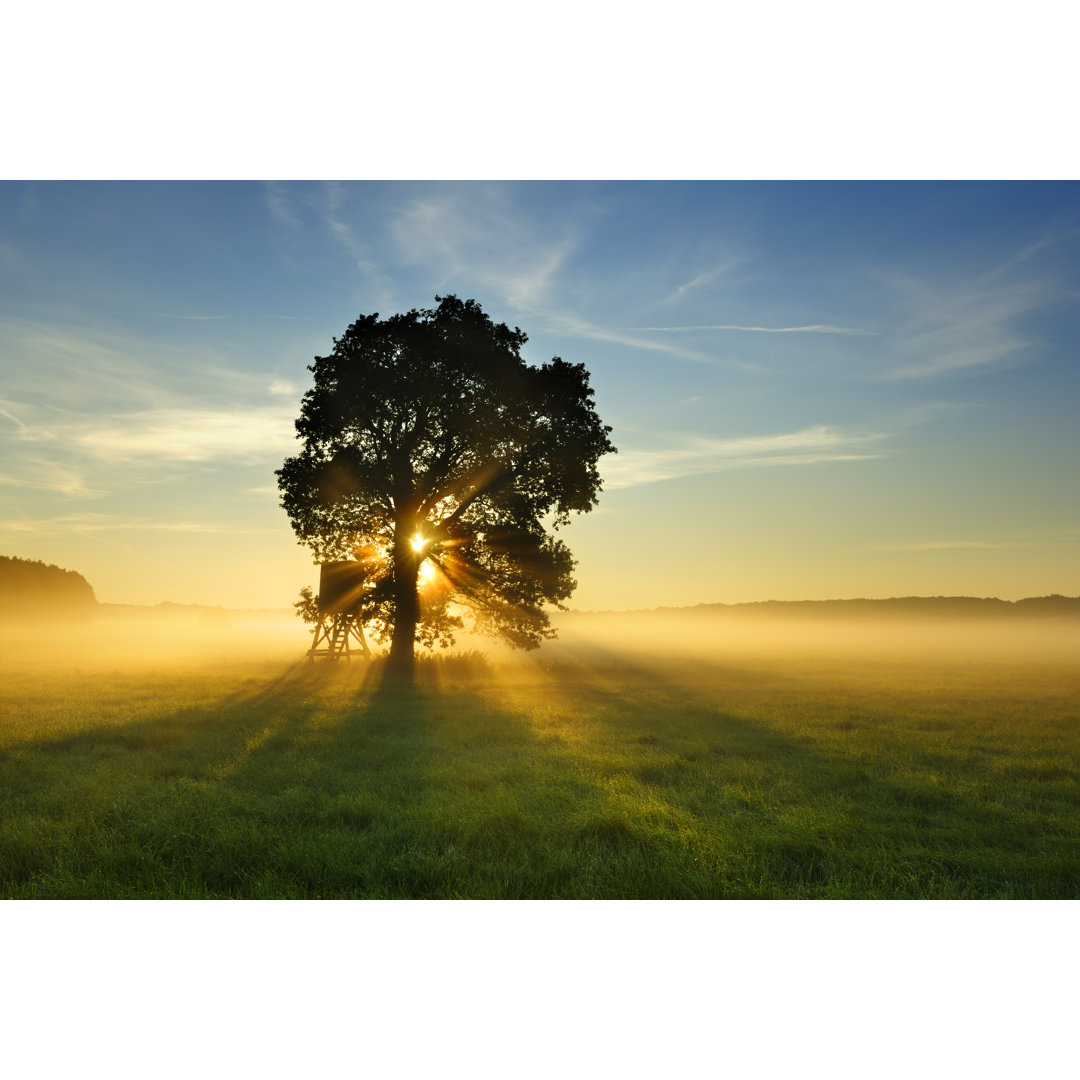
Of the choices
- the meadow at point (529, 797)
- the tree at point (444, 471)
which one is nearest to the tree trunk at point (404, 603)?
the tree at point (444, 471)

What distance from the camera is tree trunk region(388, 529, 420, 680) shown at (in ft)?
86.7

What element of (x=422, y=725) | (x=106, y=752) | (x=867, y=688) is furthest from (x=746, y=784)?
(x=867, y=688)

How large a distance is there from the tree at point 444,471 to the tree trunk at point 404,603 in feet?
0.16

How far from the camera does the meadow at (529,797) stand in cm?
637

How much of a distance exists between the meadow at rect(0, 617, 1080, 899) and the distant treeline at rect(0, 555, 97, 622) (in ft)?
209

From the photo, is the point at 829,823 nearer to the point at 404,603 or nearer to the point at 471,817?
the point at 471,817

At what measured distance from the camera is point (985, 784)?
10.2 m

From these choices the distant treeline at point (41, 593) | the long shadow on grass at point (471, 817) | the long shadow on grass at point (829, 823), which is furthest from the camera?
the distant treeline at point (41, 593)

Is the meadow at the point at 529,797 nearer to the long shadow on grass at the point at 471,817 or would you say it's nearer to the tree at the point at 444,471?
the long shadow on grass at the point at 471,817

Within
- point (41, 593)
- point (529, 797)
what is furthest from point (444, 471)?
point (41, 593)

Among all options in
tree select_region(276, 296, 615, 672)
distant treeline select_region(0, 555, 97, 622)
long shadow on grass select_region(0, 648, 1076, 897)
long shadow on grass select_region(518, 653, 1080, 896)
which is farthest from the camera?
distant treeline select_region(0, 555, 97, 622)

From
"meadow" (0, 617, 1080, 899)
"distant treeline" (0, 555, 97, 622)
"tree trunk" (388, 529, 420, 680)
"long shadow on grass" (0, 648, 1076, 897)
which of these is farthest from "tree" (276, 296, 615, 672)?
"distant treeline" (0, 555, 97, 622)

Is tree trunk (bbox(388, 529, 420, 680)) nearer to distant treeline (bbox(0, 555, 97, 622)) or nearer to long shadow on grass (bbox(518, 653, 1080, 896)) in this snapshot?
long shadow on grass (bbox(518, 653, 1080, 896))

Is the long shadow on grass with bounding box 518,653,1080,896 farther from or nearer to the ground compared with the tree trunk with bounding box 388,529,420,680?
nearer to the ground
